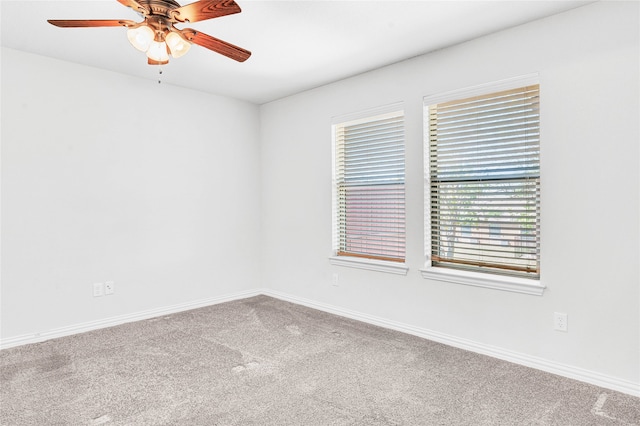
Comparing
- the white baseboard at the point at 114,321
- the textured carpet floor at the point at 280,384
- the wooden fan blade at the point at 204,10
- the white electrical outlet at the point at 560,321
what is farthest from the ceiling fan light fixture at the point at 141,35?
the white electrical outlet at the point at 560,321

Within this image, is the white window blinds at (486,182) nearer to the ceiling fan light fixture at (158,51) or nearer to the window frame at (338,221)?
the window frame at (338,221)

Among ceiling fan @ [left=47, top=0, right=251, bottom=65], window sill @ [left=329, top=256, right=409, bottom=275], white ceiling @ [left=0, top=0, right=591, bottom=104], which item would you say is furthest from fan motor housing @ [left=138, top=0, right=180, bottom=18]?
window sill @ [left=329, top=256, right=409, bottom=275]

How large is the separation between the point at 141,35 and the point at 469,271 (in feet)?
9.40

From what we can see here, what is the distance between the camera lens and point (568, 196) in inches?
101

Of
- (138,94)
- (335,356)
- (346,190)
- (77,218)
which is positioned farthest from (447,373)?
(138,94)

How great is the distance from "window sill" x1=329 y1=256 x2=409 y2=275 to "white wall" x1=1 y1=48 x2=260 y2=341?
4.61 feet

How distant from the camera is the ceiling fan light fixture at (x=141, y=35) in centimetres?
202

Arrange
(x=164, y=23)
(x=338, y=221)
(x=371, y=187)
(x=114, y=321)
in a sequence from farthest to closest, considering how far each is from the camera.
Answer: (x=338, y=221) < (x=371, y=187) < (x=114, y=321) < (x=164, y=23)

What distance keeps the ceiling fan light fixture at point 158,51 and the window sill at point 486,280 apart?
8.46 feet

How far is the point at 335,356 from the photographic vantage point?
116 inches

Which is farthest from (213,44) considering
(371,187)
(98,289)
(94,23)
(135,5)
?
(98,289)

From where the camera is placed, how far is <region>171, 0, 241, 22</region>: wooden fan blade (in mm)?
1829

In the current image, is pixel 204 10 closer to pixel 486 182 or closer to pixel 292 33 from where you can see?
pixel 292 33

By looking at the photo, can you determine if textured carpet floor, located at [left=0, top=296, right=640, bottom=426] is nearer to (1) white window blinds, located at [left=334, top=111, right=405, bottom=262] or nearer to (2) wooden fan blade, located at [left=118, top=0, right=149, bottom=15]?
(1) white window blinds, located at [left=334, top=111, right=405, bottom=262]
